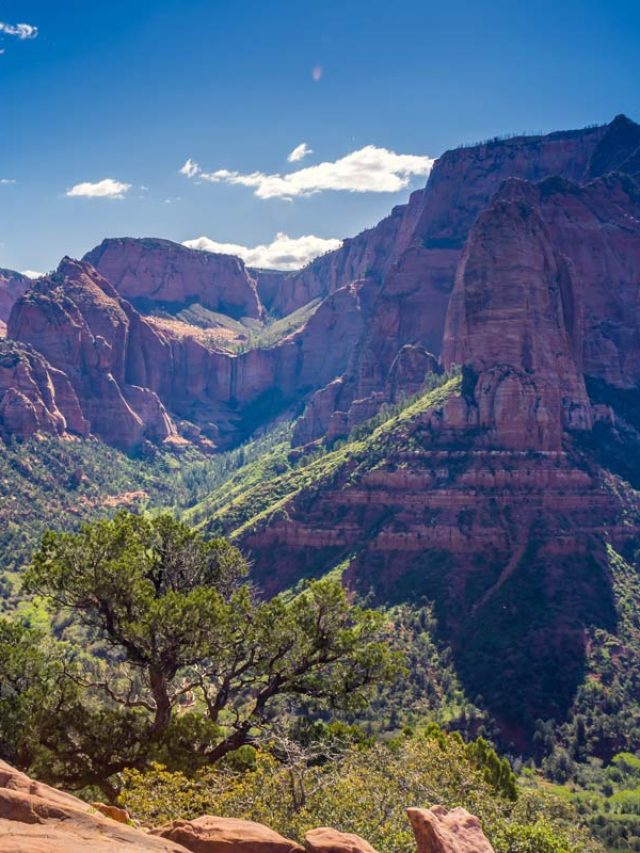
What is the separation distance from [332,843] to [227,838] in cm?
252

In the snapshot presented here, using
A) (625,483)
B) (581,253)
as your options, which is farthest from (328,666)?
(581,253)

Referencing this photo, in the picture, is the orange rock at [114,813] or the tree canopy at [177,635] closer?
the orange rock at [114,813]

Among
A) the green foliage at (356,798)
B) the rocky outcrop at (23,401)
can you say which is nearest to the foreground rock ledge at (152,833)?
the green foliage at (356,798)

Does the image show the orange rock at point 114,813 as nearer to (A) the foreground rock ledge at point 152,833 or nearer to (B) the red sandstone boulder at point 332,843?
(A) the foreground rock ledge at point 152,833

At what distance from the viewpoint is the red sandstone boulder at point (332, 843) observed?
18516 mm

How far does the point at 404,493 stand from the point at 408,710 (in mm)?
36819

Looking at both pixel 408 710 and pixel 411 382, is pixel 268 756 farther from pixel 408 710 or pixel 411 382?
pixel 411 382

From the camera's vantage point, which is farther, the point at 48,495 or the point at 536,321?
the point at 48,495

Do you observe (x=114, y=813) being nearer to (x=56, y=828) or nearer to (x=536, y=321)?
(x=56, y=828)

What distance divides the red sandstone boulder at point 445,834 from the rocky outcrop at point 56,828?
5.34m

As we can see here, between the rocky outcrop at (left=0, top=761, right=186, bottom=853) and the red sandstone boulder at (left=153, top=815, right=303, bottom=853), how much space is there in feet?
3.92

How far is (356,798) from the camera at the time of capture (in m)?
24.9

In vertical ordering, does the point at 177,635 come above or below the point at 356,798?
above

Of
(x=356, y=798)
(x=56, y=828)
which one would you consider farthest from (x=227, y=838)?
(x=356, y=798)
